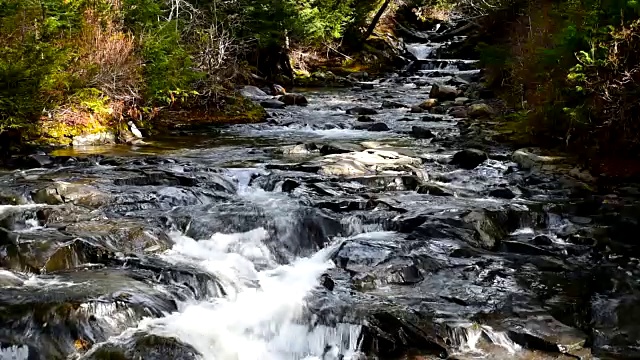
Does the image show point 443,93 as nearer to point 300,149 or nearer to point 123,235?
point 300,149

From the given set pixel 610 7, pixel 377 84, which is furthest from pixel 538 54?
pixel 377 84

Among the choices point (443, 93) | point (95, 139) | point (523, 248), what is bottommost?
point (95, 139)

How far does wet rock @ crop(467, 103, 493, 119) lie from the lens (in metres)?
16.4

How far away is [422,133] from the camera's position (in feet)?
48.1

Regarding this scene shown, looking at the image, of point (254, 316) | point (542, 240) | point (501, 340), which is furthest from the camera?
point (542, 240)

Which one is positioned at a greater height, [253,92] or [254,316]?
[253,92]

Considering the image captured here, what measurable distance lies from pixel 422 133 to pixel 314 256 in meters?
7.76

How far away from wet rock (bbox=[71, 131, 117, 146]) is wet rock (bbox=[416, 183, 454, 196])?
6.94m

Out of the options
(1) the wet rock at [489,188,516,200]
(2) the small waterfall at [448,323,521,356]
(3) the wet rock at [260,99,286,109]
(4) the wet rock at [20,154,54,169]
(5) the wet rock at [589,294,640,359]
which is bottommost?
(3) the wet rock at [260,99,286,109]

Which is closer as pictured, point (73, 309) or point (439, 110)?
point (73, 309)

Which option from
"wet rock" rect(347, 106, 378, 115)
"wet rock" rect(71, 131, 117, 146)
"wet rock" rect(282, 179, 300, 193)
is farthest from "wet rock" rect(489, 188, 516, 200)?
"wet rock" rect(347, 106, 378, 115)

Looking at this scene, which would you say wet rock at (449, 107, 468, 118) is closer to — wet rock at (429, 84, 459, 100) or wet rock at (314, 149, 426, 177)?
wet rock at (429, 84, 459, 100)

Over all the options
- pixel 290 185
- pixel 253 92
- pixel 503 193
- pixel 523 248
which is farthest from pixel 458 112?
pixel 523 248

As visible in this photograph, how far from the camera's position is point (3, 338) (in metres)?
4.91
